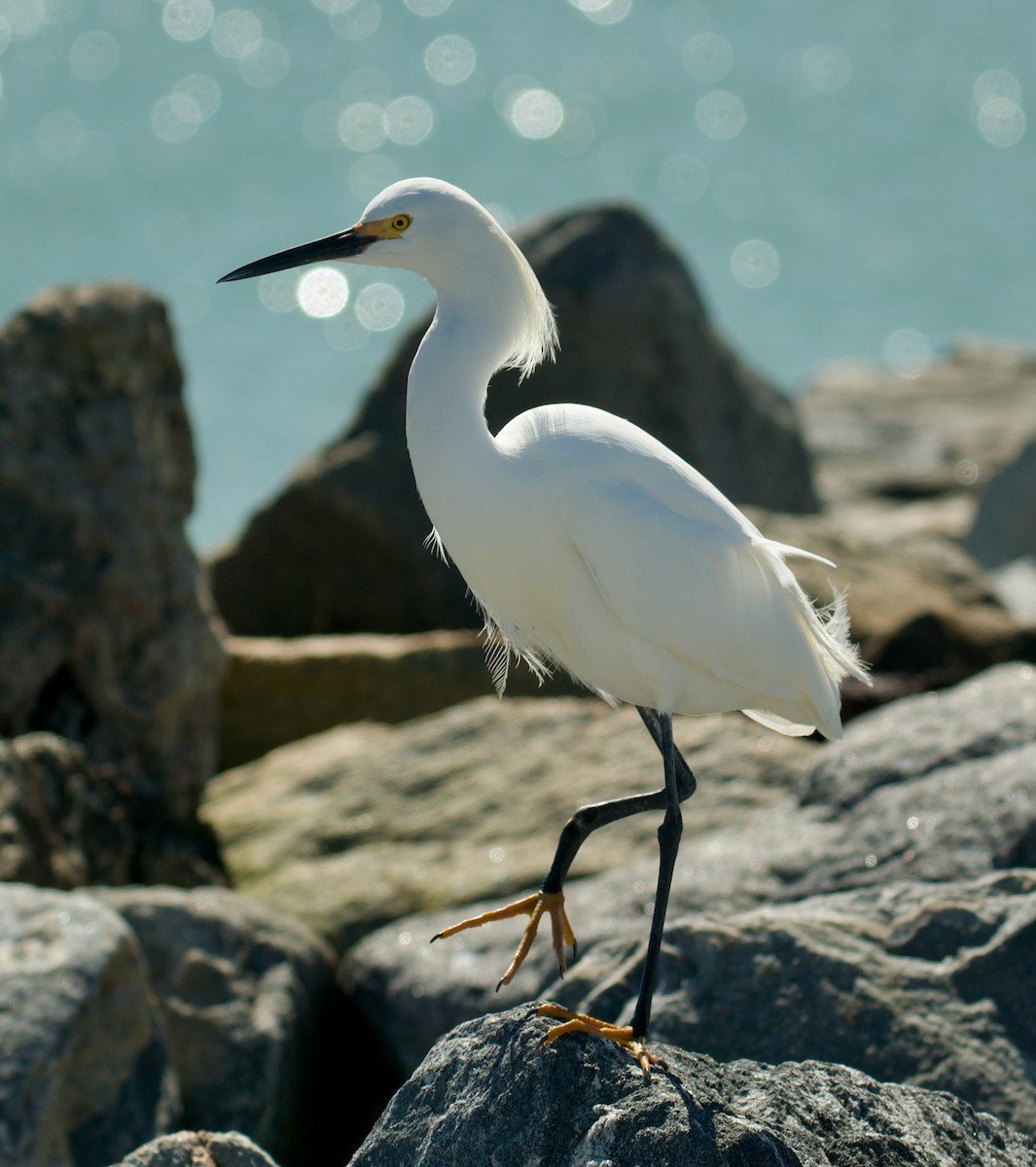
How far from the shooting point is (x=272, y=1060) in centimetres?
441

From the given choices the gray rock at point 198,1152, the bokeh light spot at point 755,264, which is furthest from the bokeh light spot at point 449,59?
the gray rock at point 198,1152

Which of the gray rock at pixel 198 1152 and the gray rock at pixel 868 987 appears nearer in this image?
the gray rock at pixel 198 1152

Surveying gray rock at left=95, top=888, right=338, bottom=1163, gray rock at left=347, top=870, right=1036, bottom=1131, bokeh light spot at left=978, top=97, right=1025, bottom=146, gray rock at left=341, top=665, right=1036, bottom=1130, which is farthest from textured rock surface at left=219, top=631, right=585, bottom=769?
bokeh light spot at left=978, top=97, right=1025, bottom=146

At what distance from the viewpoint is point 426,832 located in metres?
5.85

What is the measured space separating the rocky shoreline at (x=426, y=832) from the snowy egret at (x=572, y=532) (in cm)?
59

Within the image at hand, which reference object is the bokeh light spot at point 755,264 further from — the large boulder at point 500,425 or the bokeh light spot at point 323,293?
the large boulder at point 500,425

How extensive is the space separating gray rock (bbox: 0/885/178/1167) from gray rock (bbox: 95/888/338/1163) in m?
0.19

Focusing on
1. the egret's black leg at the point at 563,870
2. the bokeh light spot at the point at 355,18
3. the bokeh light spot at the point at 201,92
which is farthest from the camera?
the bokeh light spot at the point at 355,18

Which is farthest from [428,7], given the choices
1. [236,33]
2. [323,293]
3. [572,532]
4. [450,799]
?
[572,532]

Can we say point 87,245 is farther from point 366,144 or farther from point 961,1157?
point 961,1157

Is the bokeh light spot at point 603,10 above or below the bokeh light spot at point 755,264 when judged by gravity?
above

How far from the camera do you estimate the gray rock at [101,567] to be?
5895 mm

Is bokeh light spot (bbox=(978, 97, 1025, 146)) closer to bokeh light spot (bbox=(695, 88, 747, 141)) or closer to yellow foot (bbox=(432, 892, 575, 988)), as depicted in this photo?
bokeh light spot (bbox=(695, 88, 747, 141))

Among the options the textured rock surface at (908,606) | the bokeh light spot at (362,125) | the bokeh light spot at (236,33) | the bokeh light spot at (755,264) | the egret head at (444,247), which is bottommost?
the textured rock surface at (908,606)
